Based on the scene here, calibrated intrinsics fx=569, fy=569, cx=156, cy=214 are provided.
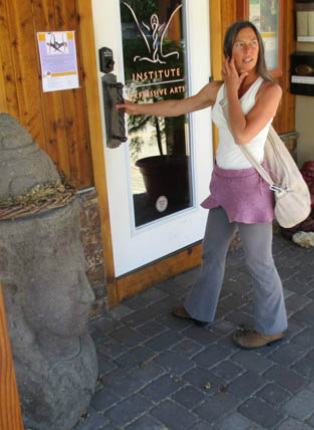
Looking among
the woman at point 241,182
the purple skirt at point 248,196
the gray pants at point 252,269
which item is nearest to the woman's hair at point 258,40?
the woman at point 241,182

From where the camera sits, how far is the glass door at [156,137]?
4.02 meters

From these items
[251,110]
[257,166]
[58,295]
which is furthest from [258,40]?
[58,295]

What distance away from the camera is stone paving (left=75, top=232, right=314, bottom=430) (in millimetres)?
3041

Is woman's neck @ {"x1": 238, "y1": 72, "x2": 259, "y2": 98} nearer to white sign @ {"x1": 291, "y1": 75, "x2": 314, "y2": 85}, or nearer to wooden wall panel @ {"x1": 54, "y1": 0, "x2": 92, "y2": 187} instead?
wooden wall panel @ {"x1": 54, "y1": 0, "x2": 92, "y2": 187}

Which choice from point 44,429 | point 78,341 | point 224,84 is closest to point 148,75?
point 224,84

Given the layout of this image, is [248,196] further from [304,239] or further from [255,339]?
[304,239]

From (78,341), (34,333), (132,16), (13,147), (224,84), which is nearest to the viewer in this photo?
(13,147)

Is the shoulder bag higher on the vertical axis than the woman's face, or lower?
lower

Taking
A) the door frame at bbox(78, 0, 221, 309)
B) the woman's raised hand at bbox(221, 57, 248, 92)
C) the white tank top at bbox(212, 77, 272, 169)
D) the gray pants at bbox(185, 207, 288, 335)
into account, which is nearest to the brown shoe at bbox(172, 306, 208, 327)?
the gray pants at bbox(185, 207, 288, 335)

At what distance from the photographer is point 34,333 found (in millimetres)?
2875

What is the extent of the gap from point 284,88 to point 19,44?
3101 mm

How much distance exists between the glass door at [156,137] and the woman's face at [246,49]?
103 centimetres

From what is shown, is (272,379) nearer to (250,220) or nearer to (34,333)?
(250,220)

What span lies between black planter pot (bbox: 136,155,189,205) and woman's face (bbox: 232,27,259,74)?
4.48 feet
